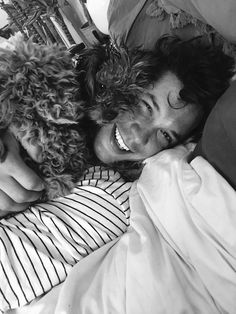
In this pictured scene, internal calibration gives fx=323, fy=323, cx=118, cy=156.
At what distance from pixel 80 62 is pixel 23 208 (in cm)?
48

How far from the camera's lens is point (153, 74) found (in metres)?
0.94

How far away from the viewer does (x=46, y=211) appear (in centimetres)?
78

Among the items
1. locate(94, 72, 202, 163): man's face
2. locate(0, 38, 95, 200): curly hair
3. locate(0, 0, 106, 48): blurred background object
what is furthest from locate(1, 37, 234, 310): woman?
locate(0, 0, 106, 48): blurred background object

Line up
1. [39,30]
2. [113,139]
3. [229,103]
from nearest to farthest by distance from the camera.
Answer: [229,103] < [113,139] < [39,30]

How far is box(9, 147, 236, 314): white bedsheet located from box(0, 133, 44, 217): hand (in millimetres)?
205

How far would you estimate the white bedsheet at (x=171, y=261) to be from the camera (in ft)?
2.00

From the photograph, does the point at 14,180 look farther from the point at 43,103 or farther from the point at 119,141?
the point at 119,141

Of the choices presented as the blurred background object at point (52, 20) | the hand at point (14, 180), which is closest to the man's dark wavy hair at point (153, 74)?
the hand at point (14, 180)

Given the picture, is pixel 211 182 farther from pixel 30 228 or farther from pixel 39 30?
pixel 39 30

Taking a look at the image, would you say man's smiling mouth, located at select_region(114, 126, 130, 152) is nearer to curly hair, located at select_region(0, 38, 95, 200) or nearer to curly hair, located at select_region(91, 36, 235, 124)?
curly hair, located at select_region(91, 36, 235, 124)

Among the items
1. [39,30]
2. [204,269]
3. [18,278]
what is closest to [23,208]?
[18,278]

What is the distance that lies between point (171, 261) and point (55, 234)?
0.27m

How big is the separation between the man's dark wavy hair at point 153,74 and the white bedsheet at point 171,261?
0.88 feet

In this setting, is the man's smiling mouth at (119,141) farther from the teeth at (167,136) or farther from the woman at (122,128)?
the teeth at (167,136)
